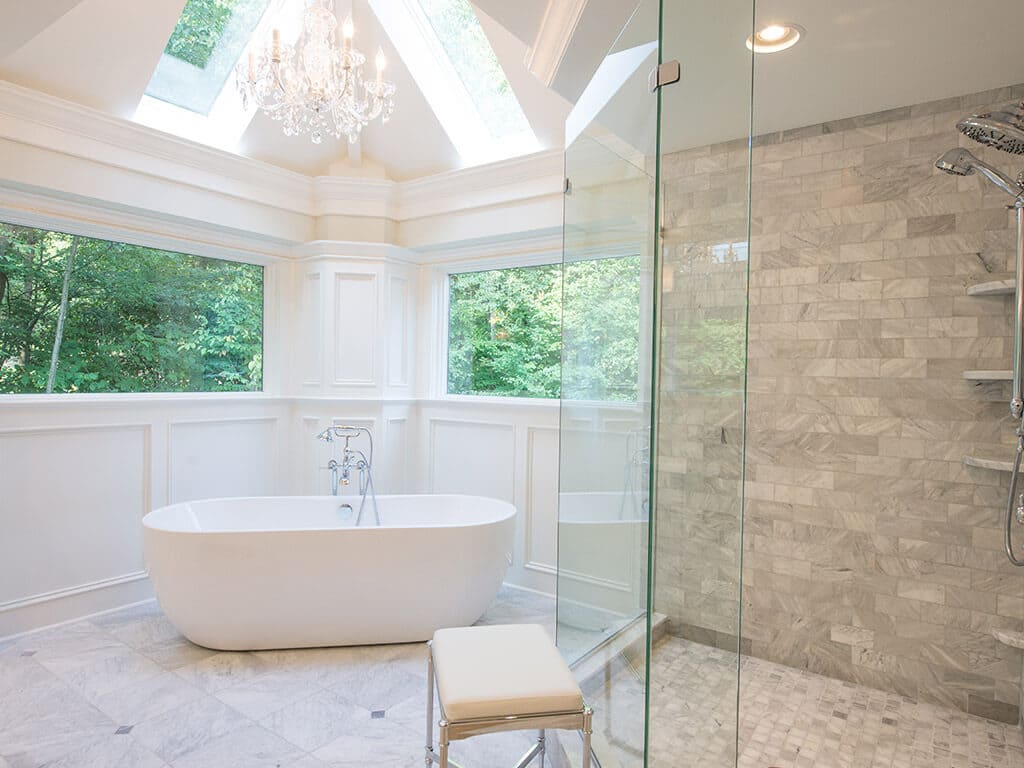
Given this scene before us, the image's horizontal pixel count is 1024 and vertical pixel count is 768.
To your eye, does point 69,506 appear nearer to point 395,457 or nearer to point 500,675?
point 395,457

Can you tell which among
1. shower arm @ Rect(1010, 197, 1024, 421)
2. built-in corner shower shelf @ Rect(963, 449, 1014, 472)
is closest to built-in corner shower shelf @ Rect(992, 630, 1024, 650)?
built-in corner shower shelf @ Rect(963, 449, 1014, 472)

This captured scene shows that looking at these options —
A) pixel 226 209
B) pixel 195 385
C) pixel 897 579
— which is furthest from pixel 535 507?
pixel 226 209

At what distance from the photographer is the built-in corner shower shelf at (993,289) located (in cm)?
211

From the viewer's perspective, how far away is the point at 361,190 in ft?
13.3

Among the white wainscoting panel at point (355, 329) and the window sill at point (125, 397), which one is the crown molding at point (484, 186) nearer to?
the white wainscoting panel at point (355, 329)

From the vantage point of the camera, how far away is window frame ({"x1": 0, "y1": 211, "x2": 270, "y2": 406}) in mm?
3047

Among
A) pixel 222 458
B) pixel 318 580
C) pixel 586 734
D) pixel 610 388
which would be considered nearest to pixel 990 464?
pixel 610 388

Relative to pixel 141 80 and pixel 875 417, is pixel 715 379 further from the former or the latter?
pixel 141 80

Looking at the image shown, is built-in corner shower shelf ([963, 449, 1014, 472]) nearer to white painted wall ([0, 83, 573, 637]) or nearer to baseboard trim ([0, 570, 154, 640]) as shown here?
white painted wall ([0, 83, 573, 637])

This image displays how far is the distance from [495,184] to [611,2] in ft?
6.11

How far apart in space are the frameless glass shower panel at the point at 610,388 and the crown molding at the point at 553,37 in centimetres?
19

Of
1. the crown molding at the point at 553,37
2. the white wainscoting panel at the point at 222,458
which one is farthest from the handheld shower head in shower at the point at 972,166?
the white wainscoting panel at the point at 222,458

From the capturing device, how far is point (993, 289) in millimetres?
2154

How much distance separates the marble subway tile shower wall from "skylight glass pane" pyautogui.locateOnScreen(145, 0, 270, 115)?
2648 millimetres
